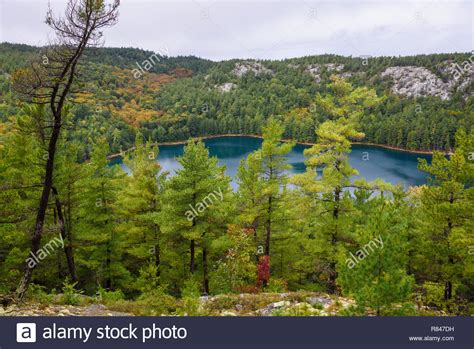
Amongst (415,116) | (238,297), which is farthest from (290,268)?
(415,116)

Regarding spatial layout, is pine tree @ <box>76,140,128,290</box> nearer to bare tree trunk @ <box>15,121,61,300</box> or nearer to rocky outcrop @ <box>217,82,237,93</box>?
bare tree trunk @ <box>15,121,61,300</box>

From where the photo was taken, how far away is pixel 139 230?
18.5m

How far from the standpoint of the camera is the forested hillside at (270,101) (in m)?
99.4

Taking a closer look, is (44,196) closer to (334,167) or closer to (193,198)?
(193,198)

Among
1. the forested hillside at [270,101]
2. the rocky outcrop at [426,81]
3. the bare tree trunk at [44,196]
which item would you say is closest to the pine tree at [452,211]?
the bare tree trunk at [44,196]

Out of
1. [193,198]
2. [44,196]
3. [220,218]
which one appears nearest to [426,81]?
[220,218]

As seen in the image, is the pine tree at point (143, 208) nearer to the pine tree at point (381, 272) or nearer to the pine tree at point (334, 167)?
the pine tree at point (334, 167)

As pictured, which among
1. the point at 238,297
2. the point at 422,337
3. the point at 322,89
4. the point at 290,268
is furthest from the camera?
the point at 322,89

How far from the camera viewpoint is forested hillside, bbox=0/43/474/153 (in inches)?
3915

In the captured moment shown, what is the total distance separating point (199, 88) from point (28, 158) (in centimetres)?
16834

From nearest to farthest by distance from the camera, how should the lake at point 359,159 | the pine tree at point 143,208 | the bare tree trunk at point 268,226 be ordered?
the bare tree trunk at point 268,226 < the pine tree at point 143,208 < the lake at point 359,159

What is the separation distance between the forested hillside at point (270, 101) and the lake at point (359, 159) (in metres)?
6.35

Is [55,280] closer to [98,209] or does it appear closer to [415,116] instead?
[98,209]

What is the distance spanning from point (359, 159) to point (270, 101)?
7243 centimetres
